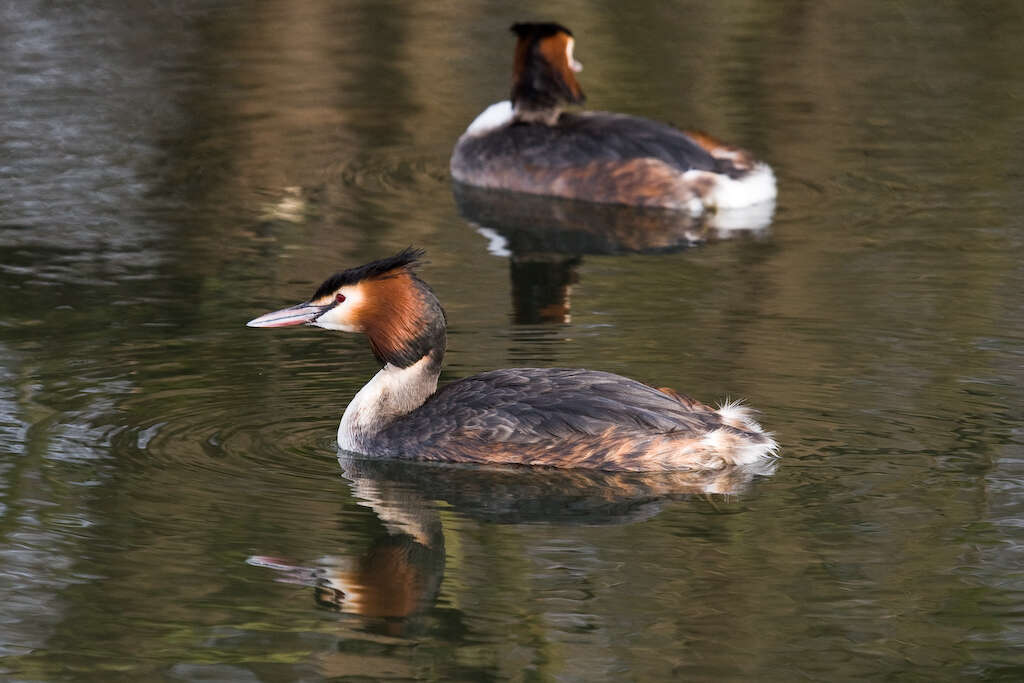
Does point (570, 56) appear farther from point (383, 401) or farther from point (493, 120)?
point (383, 401)

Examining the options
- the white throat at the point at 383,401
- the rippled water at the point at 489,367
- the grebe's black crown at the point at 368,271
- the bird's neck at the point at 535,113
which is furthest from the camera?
the bird's neck at the point at 535,113

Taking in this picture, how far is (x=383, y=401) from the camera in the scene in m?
7.83

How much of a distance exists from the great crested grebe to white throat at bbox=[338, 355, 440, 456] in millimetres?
5001

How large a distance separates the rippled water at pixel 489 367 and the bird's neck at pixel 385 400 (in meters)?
0.16

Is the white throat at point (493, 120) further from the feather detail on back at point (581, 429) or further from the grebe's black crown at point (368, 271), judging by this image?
the feather detail on back at point (581, 429)

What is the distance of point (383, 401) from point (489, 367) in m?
1.05

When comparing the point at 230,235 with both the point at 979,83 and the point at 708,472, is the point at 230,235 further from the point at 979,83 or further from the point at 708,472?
the point at 979,83

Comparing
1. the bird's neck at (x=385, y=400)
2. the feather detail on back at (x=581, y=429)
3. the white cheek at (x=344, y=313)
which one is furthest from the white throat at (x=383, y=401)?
the white cheek at (x=344, y=313)

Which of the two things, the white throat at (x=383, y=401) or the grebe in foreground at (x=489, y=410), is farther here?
the white throat at (x=383, y=401)

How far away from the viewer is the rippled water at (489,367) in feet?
20.0

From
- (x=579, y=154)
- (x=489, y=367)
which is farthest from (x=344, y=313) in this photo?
(x=579, y=154)

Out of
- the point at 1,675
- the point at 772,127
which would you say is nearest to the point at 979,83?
the point at 772,127

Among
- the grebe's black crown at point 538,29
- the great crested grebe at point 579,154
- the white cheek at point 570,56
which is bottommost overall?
the great crested grebe at point 579,154

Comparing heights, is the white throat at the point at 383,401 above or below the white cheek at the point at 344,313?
below
